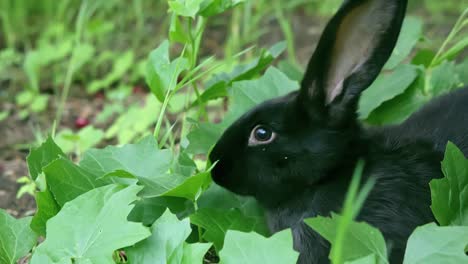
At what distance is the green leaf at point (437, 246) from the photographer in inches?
74.5

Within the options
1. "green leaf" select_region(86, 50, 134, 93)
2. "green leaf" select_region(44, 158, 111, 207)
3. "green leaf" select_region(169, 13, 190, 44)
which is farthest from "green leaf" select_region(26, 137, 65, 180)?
"green leaf" select_region(86, 50, 134, 93)

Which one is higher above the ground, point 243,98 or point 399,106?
point 243,98

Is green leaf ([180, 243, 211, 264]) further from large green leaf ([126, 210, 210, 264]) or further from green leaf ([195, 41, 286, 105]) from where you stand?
green leaf ([195, 41, 286, 105])

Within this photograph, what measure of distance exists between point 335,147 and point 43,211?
894 mm

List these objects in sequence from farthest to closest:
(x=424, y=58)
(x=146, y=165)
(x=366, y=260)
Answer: (x=424, y=58), (x=146, y=165), (x=366, y=260)

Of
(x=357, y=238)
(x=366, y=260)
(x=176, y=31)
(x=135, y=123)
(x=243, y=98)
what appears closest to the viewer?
(x=366, y=260)

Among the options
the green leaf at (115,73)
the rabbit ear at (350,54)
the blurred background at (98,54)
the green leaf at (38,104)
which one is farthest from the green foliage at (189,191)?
the green leaf at (115,73)

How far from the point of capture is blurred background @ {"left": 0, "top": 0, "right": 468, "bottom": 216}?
A: 3.99 meters

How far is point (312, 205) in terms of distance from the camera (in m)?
2.37

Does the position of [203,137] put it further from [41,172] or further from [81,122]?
[81,122]

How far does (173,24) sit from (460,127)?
1.00 m

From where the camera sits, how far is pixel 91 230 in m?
2.12

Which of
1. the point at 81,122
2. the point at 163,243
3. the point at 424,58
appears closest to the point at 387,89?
the point at 424,58

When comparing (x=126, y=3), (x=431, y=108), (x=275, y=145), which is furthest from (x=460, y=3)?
(x=275, y=145)
